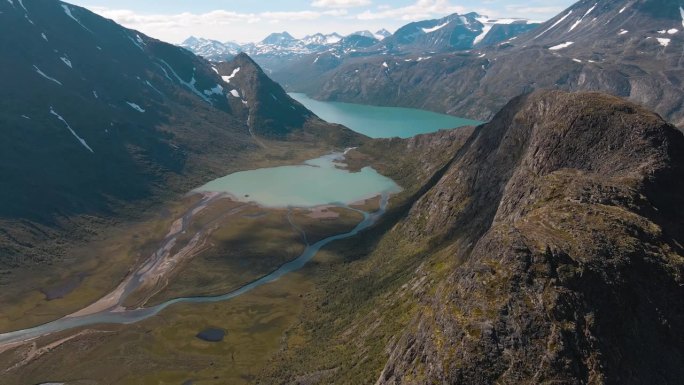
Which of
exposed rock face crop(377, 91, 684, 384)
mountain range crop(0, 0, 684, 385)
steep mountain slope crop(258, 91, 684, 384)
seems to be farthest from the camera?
mountain range crop(0, 0, 684, 385)

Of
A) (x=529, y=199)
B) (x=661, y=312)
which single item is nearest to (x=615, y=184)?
(x=529, y=199)

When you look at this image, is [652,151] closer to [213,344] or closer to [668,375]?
[668,375]

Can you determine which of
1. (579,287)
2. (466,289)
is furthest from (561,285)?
(466,289)

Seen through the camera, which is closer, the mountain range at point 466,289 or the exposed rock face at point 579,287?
the exposed rock face at point 579,287

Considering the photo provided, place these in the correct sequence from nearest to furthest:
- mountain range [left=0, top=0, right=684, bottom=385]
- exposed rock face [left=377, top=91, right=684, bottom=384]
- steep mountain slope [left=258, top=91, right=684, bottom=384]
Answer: exposed rock face [left=377, top=91, right=684, bottom=384], steep mountain slope [left=258, top=91, right=684, bottom=384], mountain range [left=0, top=0, right=684, bottom=385]

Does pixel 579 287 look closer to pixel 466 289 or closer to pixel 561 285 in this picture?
pixel 561 285
